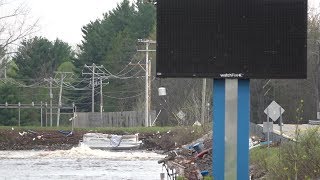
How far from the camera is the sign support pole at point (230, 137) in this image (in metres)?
16.7

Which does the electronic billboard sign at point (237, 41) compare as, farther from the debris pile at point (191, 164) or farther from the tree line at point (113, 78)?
the tree line at point (113, 78)

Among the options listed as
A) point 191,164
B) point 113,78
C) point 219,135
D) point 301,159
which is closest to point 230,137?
point 219,135

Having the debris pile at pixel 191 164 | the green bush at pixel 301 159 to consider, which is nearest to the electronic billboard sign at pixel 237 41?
the green bush at pixel 301 159

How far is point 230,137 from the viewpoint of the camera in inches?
658

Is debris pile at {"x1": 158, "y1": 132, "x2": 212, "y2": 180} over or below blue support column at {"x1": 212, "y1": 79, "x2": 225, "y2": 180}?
below

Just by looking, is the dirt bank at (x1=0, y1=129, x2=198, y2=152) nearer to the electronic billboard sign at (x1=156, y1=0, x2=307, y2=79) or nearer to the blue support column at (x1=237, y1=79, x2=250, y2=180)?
the blue support column at (x1=237, y1=79, x2=250, y2=180)

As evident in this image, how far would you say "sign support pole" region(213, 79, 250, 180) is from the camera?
16703 millimetres

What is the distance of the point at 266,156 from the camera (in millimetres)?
25797

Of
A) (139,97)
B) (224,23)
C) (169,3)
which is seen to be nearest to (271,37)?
(224,23)

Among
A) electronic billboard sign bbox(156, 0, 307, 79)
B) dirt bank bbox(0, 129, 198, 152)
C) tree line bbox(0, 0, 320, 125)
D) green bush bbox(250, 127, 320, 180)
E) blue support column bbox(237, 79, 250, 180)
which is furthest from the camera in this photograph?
tree line bbox(0, 0, 320, 125)

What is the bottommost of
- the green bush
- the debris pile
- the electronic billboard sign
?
the debris pile

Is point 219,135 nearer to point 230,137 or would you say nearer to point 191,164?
point 230,137

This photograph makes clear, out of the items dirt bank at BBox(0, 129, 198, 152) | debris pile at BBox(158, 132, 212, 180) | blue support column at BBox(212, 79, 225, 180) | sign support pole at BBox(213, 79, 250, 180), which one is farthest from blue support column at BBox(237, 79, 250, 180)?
dirt bank at BBox(0, 129, 198, 152)

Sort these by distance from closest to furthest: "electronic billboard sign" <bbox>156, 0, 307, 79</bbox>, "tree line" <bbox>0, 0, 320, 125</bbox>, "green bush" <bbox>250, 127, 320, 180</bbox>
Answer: "electronic billboard sign" <bbox>156, 0, 307, 79</bbox> → "green bush" <bbox>250, 127, 320, 180</bbox> → "tree line" <bbox>0, 0, 320, 125</bbox>
